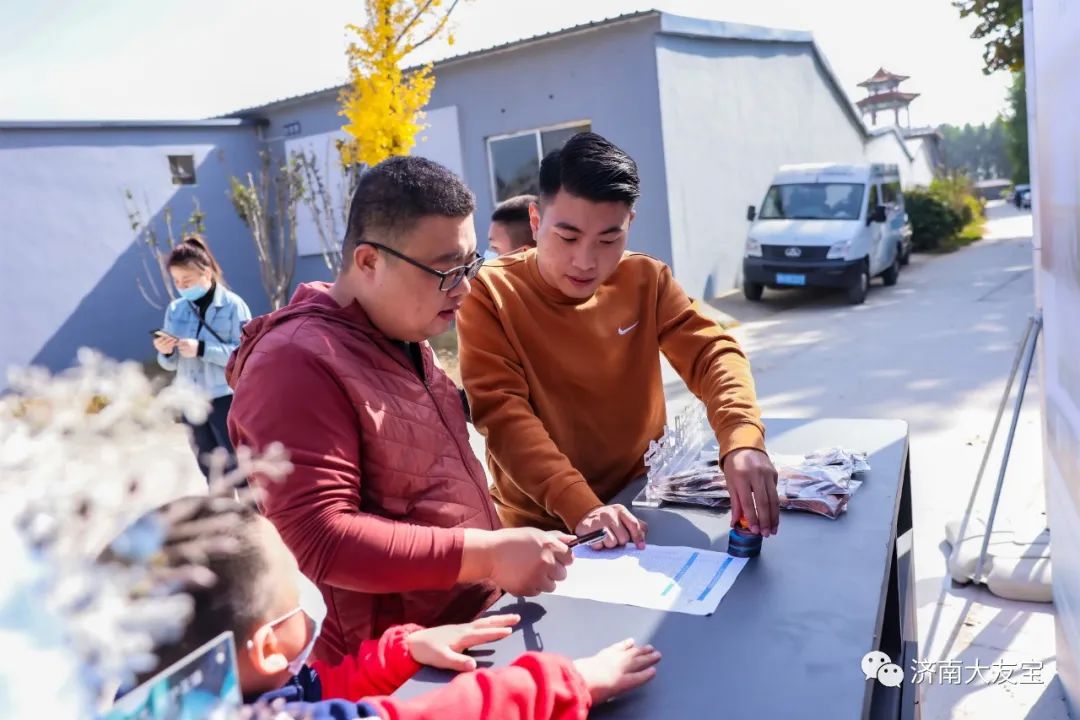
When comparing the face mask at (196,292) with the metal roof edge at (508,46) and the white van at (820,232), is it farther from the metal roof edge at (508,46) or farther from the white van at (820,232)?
the white van at (820,232)

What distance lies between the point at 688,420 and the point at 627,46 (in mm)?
9195

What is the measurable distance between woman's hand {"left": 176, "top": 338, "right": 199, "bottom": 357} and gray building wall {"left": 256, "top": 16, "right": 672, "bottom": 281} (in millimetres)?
7160

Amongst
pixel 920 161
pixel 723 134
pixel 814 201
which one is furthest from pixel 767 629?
pixel 920 161

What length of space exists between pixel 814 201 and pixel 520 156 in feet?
Result: 14.3

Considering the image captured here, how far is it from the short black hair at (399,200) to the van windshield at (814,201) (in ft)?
36.6

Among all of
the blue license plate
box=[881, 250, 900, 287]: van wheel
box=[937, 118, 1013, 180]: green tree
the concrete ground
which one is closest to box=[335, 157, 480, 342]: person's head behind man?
the concrete ground

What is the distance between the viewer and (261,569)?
2.69 feet

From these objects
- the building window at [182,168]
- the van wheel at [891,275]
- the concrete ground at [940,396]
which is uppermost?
the building window at [182,168]

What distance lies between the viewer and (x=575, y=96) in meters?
10.8

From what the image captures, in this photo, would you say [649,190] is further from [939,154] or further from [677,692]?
[939,154]

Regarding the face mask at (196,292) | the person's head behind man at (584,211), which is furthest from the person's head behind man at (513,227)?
the person's head behind man at (584,211)

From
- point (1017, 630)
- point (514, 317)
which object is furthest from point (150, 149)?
point (1017, 630)

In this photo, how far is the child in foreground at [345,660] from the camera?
2.43 ft

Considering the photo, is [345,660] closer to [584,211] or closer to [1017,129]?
[584,211]
